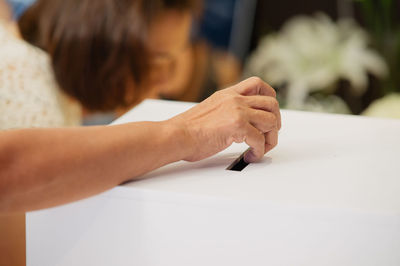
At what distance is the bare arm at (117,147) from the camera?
2.19 ft

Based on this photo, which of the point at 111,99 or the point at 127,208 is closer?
the point at 127,208

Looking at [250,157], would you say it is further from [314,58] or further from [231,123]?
[314,58]

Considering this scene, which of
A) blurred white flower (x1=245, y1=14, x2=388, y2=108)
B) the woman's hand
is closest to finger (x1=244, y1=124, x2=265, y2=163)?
the woman's hand

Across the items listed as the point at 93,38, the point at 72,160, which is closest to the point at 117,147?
the point at 72,160

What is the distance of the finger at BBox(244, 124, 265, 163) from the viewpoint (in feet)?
2.75

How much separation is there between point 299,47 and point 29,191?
5.54ft

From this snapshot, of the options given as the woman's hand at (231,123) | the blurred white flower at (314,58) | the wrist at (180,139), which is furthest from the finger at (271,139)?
the blurred white flower at (314,58)

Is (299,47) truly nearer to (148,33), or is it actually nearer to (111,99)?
(148,33)

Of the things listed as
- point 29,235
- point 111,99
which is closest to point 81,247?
point 29,235

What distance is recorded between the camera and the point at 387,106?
7.11ft

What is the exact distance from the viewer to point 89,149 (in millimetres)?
713

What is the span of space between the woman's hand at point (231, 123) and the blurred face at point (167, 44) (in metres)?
1.42

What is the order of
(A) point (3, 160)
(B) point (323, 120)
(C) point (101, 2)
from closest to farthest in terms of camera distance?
1. (A) point (3, 160)
2. (B) point (323, 120)
3. (C) point (101, 2)

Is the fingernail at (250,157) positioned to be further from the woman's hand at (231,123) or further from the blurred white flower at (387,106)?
the blurred white flower at (387,106)
